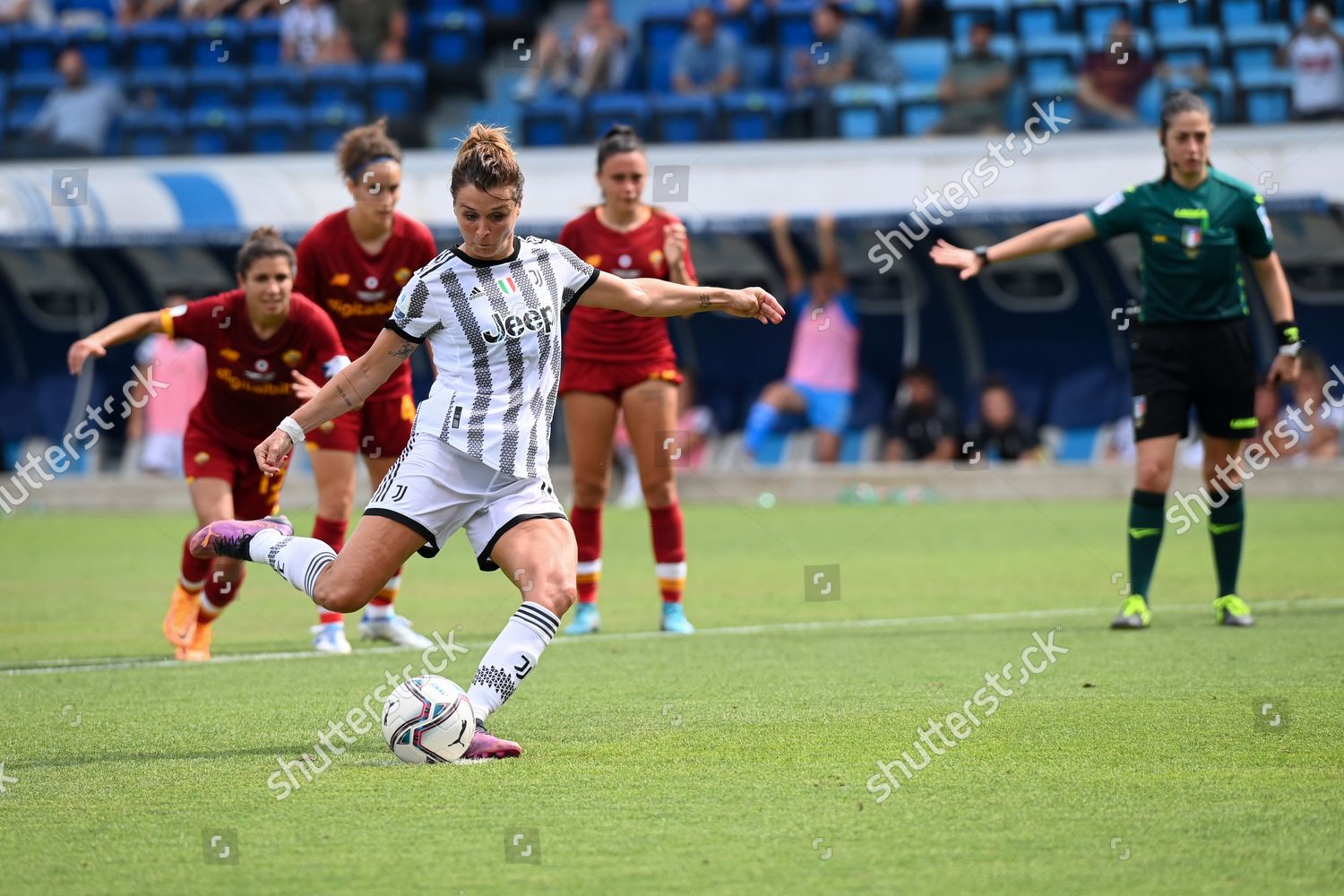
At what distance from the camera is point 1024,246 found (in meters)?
8.08

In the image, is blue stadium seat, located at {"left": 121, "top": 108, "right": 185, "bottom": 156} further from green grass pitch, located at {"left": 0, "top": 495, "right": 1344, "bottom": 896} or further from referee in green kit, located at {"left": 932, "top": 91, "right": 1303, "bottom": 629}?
referee in green kit, located at {"left": 932, "top": 91, "right": 1303, "bottom": 629}

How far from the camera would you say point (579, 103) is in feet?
64.5

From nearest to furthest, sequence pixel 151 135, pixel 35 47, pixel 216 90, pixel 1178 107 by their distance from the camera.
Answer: pixel 1178 107
pixel 151 135
pixel 216 90
pixel 35 47

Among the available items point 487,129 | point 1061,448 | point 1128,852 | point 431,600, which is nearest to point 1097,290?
point 1061,448

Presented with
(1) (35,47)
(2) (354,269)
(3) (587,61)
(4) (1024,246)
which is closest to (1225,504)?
(4) (1024,246)

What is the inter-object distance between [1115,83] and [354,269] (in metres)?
11.5

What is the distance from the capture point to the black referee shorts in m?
8.38

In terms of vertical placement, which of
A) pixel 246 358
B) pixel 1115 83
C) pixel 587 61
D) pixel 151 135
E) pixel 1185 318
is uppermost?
pixel 587 61

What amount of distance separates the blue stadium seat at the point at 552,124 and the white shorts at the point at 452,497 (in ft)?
46.9

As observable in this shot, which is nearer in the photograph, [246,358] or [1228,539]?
[246,358]

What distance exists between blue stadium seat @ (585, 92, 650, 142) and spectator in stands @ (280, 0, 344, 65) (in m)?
4.05

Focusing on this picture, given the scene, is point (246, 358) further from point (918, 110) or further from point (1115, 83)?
point (1115, 83)

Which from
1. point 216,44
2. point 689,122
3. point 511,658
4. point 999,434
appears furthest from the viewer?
point 216,44

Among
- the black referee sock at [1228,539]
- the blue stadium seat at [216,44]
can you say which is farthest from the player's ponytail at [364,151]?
the blue stadium seat at [216,44]
